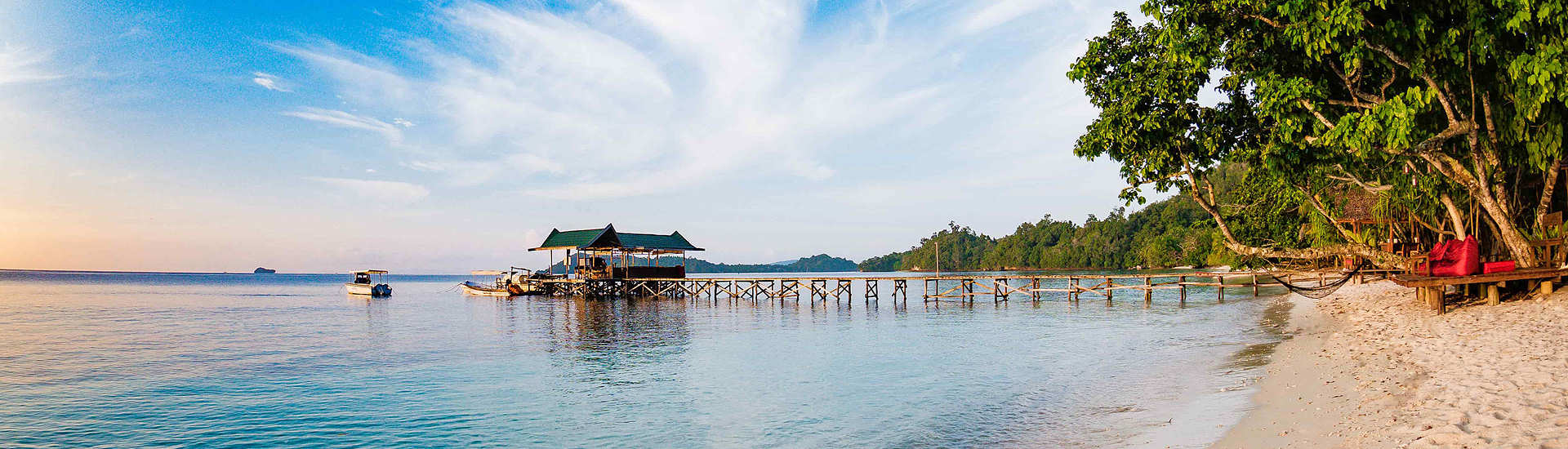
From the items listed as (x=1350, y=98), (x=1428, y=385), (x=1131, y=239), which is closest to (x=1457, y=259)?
(x=1350, y=98)

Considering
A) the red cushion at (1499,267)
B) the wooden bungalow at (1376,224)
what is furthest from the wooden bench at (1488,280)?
the wooden bungalow at (1376,224)


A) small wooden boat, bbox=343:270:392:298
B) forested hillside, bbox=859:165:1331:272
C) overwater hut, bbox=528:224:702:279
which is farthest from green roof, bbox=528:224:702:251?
forested hillside, bbox=859:165:1331:272

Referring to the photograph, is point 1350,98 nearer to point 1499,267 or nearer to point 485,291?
point 1499,267

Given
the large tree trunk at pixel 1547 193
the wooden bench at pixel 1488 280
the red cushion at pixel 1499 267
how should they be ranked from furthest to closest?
the red cushion at pixel 1499 267
the large tree trunk at pixel 1547 193
the wooden bench at pixel 1488 280

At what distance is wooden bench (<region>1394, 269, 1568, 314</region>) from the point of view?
11.9 metres

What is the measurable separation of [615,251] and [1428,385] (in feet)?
121

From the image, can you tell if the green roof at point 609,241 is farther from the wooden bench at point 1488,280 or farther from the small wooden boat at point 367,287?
the wooden bench at point 1488,280

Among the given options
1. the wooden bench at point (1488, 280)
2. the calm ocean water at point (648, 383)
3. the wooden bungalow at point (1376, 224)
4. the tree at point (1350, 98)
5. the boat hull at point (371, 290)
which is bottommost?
the calm ocean water at point (648, 383)

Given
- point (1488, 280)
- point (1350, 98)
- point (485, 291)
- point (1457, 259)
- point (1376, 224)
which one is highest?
point (1350, 98)

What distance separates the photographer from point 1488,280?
483 inches

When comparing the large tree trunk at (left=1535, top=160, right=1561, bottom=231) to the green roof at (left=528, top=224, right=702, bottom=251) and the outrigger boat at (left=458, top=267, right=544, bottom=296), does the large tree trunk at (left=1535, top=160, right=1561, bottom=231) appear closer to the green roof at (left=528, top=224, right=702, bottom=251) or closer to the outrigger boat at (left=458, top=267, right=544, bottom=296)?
the green roof at (left=528, top=224, right=702, bottom=251)

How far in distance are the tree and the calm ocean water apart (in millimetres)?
3608

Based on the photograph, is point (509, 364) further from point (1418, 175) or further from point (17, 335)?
point (17, 335)

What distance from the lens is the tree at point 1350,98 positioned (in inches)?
413
